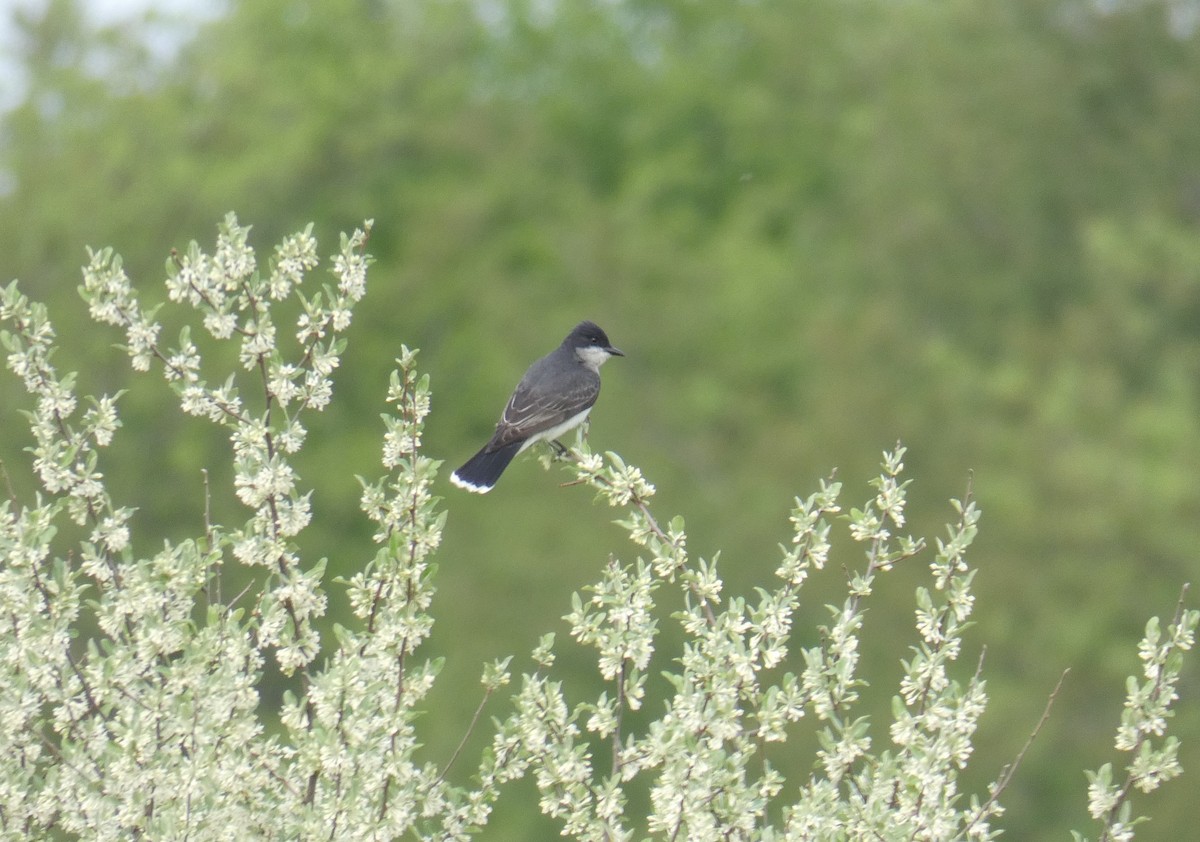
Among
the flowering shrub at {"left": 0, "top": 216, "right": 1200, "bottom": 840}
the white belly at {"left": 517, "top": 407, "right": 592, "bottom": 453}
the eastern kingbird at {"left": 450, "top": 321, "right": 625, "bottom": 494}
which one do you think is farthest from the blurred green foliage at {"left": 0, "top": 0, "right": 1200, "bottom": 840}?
the flowering shrub at {"left": 0, "top": 216, "right": 1200, "bottom": 840}

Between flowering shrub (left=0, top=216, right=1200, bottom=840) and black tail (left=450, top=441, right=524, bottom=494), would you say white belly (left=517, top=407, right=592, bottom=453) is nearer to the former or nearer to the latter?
black tail (left=450, top=441, right=524, bottom=494)

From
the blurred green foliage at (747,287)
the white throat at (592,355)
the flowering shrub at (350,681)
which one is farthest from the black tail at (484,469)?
the blurred green foliage at (747,287)

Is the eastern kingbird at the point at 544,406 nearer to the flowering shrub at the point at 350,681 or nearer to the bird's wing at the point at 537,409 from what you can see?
the bird's wing at the point at 537,409

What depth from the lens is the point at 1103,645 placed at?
23.4 meters

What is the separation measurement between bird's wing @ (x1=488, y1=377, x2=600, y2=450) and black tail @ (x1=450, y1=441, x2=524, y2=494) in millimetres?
48

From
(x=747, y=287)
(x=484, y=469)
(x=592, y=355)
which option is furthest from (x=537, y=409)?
(x=747, y=287)

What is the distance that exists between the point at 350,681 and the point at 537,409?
15.0 feet

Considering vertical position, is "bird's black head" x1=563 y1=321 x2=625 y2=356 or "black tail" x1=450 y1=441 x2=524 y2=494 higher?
"bird's black head" x1=563 y1=321 x2=625 y2=356

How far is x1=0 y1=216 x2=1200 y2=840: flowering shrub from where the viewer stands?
4.89m

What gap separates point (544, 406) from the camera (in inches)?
371

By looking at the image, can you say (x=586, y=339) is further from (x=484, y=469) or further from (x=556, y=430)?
(x=484, y=469)

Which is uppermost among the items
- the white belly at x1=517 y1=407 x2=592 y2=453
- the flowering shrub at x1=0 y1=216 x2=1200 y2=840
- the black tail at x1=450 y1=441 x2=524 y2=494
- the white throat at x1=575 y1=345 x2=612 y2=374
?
the white throat at x1=575 y1=345 x2=612 y2=374

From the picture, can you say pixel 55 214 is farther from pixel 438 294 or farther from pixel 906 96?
pixel 906 96

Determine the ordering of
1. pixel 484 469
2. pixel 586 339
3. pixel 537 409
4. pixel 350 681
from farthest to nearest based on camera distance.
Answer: pixel 586 339 < pixel 537 409 < pixel 484 469 < pixel 350 681
